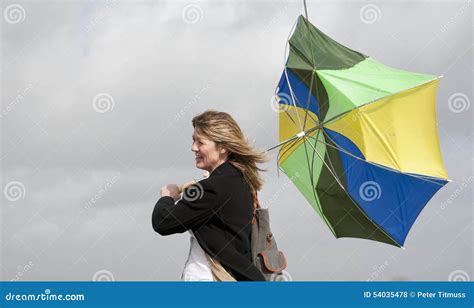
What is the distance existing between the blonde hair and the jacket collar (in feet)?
0.08

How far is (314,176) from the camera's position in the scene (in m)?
6.35

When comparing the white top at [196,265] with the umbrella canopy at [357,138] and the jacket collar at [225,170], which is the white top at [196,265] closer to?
the jacket collar at [225,170]

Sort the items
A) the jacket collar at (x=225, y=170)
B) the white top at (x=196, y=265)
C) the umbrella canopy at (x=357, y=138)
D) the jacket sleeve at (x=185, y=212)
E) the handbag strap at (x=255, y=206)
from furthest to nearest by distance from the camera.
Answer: the umbrella canopy at (x=357, y=138) → the handbag strap at (x=255, y=206) → the jacket collar at (x=225, y=170) → the white top at (x=196, y=265) → the jacket sleeve at (x=185, y=212)

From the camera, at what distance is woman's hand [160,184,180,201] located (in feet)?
12.5

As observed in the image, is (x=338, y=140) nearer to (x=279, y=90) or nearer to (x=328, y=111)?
(x=328, y=111)

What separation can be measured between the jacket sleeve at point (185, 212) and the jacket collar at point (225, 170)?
6.6 inches

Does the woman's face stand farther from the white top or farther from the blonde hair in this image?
the white top

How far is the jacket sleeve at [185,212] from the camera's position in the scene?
3535 mm

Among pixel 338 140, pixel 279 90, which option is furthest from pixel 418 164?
pixel 279 90

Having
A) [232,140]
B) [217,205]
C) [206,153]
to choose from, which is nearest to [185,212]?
[217,205]

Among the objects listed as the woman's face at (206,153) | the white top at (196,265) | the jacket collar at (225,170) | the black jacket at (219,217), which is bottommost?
the white top at (196,265)

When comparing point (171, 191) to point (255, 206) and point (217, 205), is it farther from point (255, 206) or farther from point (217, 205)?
point (255, 206)

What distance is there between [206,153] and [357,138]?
2436 mm

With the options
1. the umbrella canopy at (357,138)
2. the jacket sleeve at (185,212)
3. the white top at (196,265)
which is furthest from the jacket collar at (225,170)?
the umbrella canopy at (357,138)
